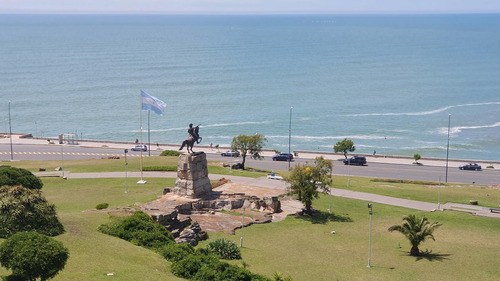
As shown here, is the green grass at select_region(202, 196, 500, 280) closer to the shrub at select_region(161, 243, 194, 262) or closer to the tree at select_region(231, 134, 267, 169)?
the shrub at select_region(161, 243, 194, 262)

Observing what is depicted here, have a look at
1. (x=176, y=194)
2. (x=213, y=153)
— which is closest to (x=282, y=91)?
(x=213, y=153)

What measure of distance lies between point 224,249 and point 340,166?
50.8 meters

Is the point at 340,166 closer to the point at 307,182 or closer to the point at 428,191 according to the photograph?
the point at 428,191

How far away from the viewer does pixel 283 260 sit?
39656 millimetres

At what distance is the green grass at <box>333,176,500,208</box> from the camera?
6034 centimetres

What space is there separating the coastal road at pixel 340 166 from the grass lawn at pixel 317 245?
21186 millimetres

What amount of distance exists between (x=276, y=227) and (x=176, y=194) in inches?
397

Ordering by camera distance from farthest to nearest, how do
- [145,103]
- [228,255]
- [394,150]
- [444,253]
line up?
[394,150], [145,103], [444,253], [228,255]

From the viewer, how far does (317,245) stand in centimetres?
4384

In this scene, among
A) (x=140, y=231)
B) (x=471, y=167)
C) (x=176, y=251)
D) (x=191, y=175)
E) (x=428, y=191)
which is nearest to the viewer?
(x=176, y=251)

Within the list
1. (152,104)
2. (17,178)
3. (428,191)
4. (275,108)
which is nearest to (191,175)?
(17,178)

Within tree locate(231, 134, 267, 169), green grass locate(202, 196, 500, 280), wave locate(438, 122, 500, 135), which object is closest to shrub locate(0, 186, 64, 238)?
green grass locate(202, 196, 500, 280)

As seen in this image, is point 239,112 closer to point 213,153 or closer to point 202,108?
point 202,108

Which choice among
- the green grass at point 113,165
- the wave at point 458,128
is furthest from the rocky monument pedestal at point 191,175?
the wave at point 458,128
